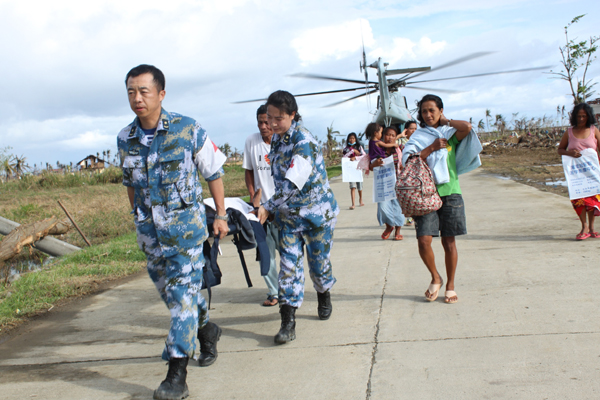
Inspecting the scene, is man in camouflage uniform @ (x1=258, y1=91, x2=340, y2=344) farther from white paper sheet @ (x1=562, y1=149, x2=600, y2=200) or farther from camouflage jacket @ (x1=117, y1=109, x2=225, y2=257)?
white paper sheet @ (x1=562, y1=149, x2=600, y2=200)

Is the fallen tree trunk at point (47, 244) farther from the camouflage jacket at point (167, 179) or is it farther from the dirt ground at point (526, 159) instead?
the dirt ground at point (526, 159)

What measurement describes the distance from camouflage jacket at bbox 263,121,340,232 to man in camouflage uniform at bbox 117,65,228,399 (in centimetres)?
75

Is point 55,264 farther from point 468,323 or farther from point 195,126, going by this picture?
point 468,323

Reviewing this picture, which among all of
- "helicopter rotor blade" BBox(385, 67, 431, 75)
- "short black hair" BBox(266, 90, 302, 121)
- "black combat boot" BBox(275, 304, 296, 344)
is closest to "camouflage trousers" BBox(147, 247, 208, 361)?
"black combat boot" BBox(275, 304, 296, 344)

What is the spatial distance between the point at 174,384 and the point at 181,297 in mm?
508

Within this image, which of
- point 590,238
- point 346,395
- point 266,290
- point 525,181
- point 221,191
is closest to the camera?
point 346,395

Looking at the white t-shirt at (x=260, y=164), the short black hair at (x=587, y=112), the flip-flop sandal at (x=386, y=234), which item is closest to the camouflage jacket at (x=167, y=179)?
the white t-shirt at (x=260, y=164)

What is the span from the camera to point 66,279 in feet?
20.6

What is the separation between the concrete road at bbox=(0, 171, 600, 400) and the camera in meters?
2.99

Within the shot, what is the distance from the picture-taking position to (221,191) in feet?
11.3

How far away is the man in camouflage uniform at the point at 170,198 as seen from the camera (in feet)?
10.2

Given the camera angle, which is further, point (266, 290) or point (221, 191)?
point (266, 290)

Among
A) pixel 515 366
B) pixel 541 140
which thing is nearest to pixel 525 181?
pixel 515 366

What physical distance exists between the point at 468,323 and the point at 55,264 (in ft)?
20.1
